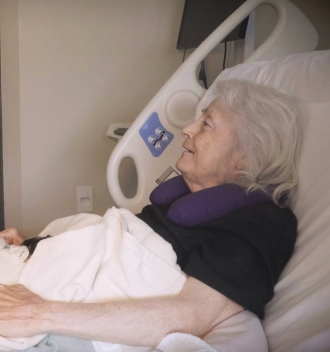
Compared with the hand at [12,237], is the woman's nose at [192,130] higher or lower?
higher

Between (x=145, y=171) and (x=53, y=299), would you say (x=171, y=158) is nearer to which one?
(x=145, y=171)

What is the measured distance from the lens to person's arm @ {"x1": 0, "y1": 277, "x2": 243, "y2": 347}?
76 cm

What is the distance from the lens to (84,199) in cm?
217

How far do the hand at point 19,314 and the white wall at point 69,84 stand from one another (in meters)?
1.28

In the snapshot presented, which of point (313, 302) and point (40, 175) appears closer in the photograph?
point (313, 302)

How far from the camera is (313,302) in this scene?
31.0 inches

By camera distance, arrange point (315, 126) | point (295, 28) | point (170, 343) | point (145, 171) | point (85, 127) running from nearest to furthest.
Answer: point (170, 343), point (315, 126), point (295, 28), point (145, 171), point (85, 127)

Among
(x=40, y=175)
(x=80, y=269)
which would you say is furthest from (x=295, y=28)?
(x=40, y=175)

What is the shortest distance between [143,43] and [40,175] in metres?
0.91

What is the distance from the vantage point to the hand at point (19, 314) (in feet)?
2.46

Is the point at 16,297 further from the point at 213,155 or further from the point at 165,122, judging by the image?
the point at 165,122

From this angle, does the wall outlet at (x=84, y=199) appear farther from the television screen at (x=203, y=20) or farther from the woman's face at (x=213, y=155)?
the woman's face at (x=213, y=155)

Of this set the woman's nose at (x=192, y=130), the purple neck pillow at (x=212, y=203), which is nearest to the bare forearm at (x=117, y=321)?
the purple neck pillow at (x=212, y=203)

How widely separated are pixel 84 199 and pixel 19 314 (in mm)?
1420
